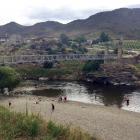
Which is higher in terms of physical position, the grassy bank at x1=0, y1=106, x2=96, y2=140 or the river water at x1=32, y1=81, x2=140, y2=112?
the grassy bank at x1=0, y1=106, x2=96, y2=140

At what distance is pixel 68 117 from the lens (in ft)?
198

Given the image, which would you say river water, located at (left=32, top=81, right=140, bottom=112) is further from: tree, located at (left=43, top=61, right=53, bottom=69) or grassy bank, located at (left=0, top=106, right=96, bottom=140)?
grassy bank, located at (left=0, top=106, right=96, bottom=140)

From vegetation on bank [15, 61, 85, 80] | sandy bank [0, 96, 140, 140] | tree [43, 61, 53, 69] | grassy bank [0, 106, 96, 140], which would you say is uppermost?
grassy bank [0, 106, 96, 140]

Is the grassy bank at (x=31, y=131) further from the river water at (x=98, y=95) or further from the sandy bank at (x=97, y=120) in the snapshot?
the river water at (x=98, y=95)

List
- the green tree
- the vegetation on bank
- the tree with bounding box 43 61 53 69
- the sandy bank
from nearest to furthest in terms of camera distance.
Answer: the sandy bank → the green tree → the vegetation on bank → the tree with bounding box 43 61 53 69

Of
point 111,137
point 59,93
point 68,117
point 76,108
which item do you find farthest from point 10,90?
point 111,137

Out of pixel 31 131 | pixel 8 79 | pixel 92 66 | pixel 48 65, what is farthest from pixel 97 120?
pixel 48 65

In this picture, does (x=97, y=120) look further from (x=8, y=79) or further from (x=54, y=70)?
(x=54, y=70)

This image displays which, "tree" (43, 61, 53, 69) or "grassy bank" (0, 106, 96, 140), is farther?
"tree" (43, 61, 53, 69)

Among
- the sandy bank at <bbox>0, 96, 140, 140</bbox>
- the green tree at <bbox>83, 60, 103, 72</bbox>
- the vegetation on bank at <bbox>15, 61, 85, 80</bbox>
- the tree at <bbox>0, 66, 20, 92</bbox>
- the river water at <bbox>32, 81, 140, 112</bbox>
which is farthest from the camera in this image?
the vegetation on bank at <bbox>15, 61, 85, 80</bbox>

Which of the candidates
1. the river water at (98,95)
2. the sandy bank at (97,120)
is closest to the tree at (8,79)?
the river water at (98,95)

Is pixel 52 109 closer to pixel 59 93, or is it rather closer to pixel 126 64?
pixel 59 93

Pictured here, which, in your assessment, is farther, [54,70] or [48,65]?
[48,65]

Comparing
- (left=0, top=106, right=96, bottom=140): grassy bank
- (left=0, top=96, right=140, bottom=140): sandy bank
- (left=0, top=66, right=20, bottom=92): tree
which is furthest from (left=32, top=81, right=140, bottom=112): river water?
(left=0, top=106, right=96, bottom=140): grassy bank
